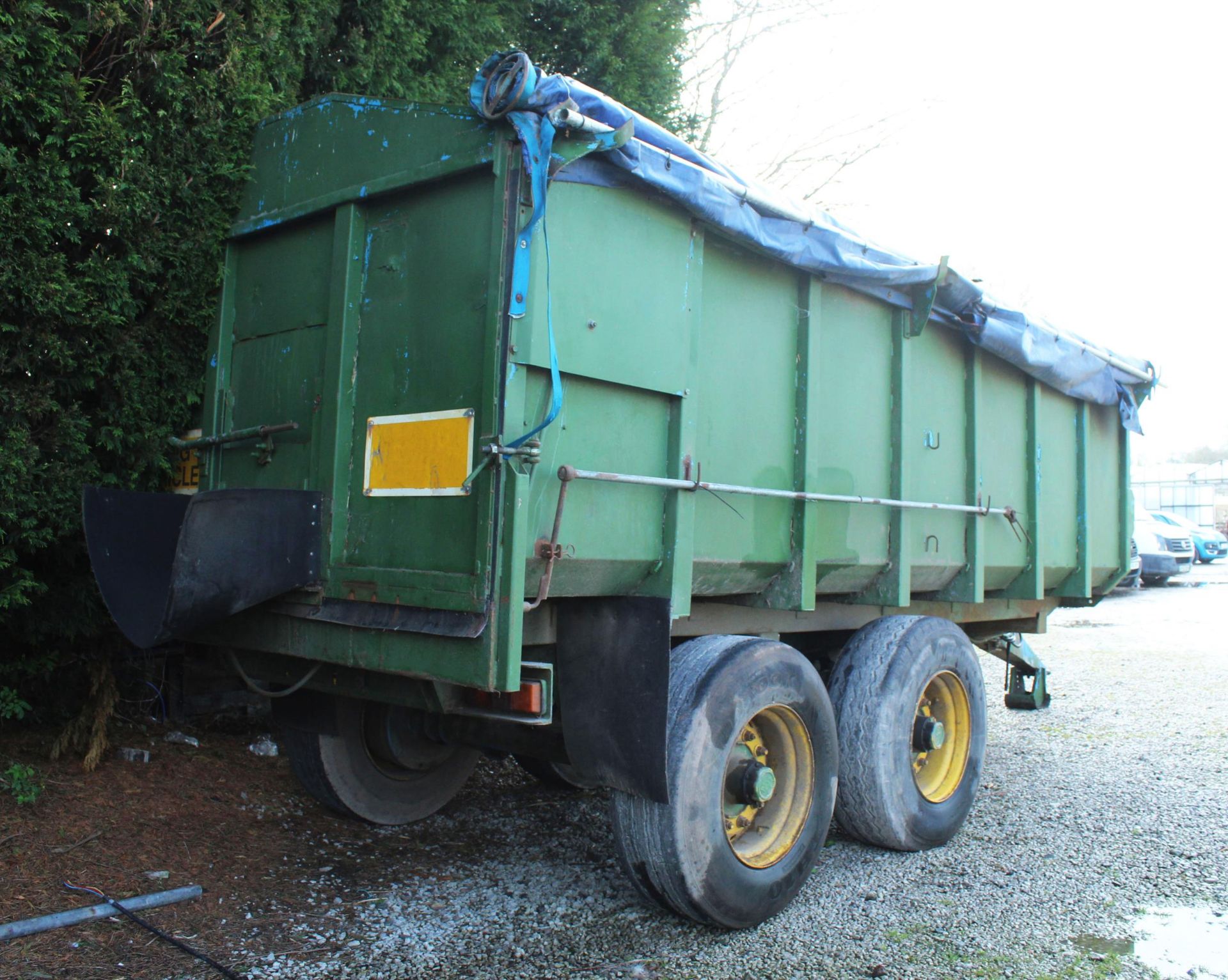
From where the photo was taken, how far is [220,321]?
4.00 m

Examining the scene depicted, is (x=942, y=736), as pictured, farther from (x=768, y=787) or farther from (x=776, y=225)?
(x=776, y=225)

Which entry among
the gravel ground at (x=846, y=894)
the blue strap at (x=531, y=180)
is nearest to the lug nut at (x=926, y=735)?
the gravel ground at (x=846, y=894)

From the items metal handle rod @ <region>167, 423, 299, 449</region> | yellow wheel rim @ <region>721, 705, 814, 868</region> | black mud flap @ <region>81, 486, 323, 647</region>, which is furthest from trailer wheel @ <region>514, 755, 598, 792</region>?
metal handle rod @ <region>167, 423, 299, 449</region>

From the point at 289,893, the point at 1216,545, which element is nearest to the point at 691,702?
the point at 289,893

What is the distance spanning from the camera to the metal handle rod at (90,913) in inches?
122

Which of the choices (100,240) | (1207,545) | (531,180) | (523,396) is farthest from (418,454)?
(1207,545)

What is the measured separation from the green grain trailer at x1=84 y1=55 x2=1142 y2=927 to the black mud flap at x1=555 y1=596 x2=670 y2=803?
0.04 feet

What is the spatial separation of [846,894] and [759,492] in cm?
163

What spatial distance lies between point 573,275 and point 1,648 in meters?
3.27

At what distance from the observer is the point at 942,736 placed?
454 centimetres

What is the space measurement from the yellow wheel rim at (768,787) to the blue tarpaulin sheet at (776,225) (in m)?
1.79

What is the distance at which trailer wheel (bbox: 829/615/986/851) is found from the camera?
4.20 m

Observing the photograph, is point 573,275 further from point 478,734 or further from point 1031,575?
point 1031,575

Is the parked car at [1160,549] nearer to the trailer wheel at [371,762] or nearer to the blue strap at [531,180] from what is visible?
the trailer wheel at [371,762]
